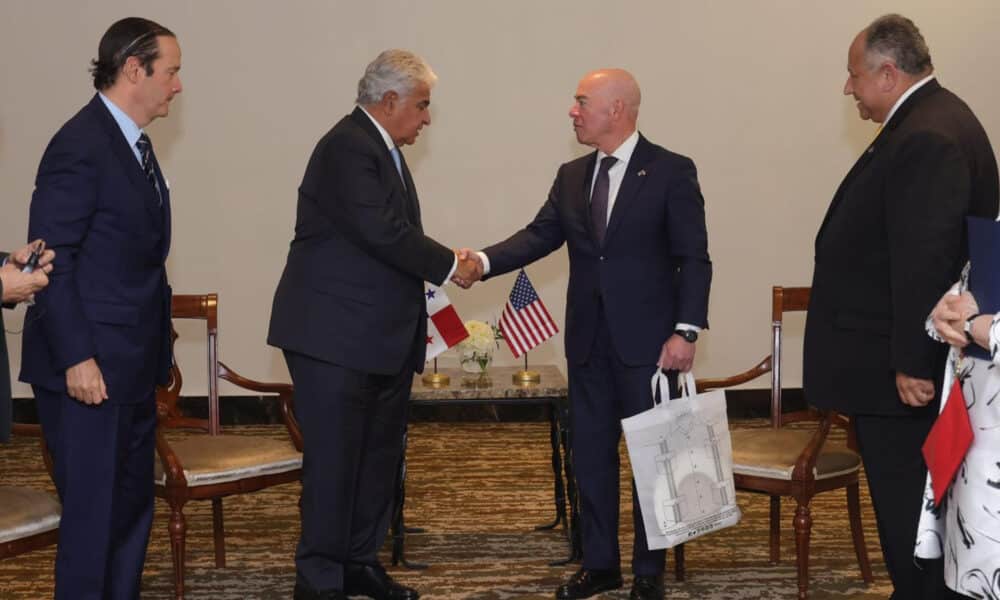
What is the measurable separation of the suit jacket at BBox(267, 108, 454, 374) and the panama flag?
1.85ft

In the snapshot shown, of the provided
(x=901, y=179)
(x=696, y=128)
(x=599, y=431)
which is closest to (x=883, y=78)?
(x=901, y=179)

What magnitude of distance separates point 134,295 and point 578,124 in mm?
1795

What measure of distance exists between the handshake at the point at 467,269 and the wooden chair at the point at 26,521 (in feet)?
5.30

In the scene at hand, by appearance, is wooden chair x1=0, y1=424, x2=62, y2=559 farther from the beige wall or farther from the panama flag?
the beige wall

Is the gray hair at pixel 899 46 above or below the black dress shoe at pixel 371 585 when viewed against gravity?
above

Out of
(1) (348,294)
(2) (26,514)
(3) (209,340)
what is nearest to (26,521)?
(2) (26,514)

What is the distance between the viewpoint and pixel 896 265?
11.0ft

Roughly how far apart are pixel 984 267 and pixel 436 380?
8.96 ft

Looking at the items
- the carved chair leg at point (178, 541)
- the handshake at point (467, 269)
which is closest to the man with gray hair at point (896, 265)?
the handshake at point (467, 269)

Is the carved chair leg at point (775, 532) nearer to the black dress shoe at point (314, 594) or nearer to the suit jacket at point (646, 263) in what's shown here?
the suit jacket at point (646, 263)

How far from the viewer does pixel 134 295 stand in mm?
3602

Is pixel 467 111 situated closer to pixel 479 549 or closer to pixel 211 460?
pixel 479 549

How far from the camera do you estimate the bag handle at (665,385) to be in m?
4.29

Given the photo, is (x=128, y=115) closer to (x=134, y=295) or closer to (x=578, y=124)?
(x=134, y=295)
